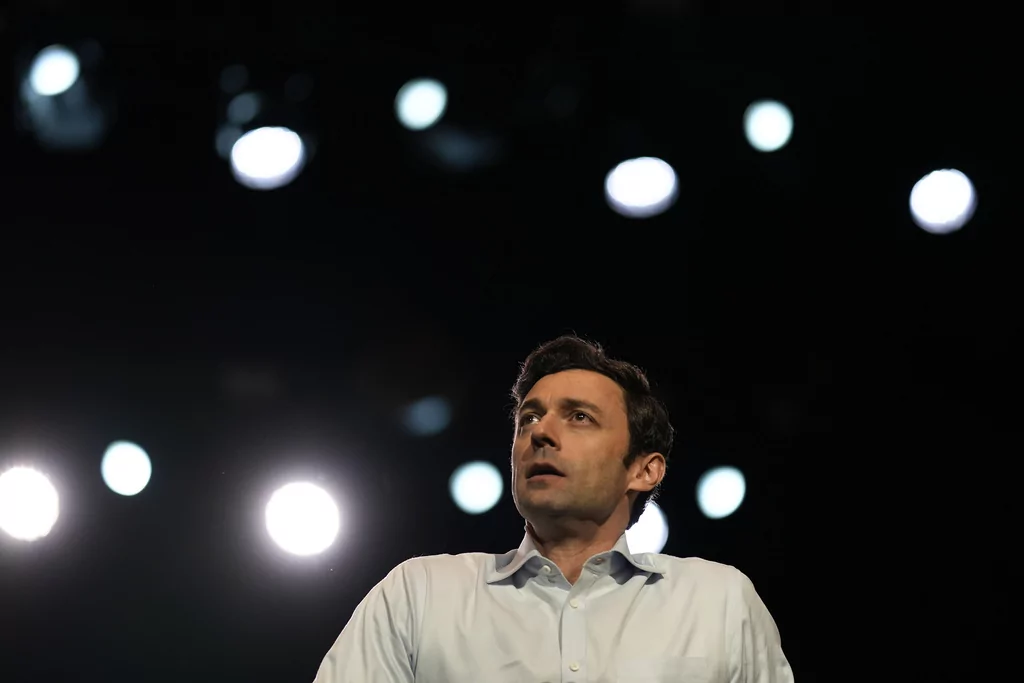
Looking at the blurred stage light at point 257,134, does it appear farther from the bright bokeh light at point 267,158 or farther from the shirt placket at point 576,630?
the shirt placket at point 576,630

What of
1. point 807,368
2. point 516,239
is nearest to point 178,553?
point 516,239

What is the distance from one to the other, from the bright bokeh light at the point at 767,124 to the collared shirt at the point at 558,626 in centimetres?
146

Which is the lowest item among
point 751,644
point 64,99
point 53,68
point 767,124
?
point 751,644

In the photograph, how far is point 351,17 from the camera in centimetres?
308

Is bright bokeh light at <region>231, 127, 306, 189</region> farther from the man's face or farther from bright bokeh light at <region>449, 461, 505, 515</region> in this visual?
the man's face

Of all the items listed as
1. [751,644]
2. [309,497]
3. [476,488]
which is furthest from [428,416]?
[751,644]

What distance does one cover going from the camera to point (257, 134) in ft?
9.91

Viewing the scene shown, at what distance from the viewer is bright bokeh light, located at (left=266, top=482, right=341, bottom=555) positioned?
285 centimetres

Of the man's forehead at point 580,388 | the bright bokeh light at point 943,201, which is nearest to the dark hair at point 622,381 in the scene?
the man's forehead at point 580,388

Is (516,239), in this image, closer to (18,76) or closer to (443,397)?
(443,397)

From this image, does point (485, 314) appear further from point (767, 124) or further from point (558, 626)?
point (558, 626)

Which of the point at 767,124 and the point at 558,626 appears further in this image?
the point at 767,124

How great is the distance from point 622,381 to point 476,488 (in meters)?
0.75

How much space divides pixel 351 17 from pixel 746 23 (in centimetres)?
115
